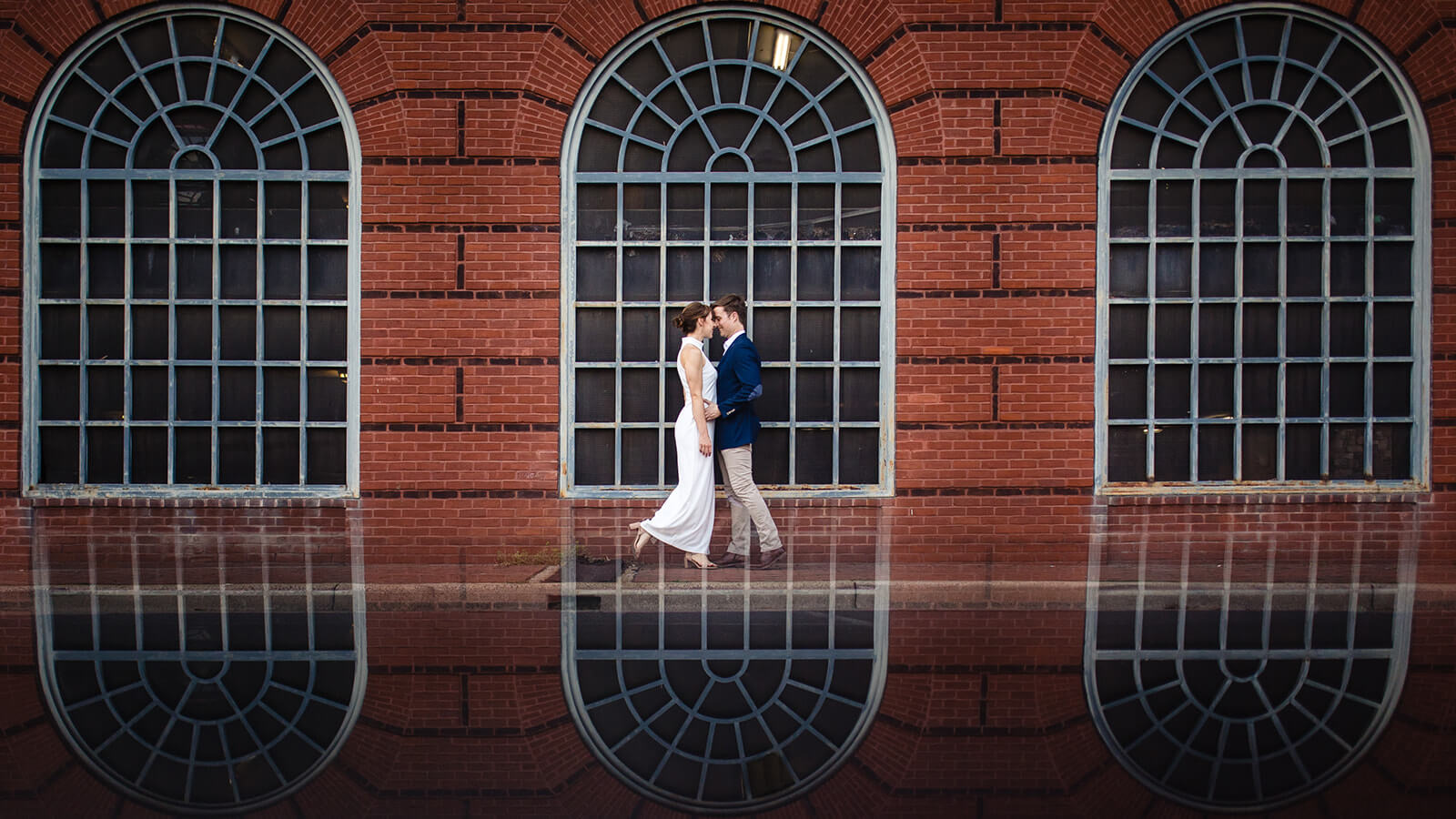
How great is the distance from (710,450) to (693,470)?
19 cm

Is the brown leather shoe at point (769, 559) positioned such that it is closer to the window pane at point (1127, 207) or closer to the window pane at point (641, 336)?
the window pane at point (641, 336)

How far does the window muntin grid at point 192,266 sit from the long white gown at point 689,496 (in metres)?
3.05

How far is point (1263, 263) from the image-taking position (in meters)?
9.58

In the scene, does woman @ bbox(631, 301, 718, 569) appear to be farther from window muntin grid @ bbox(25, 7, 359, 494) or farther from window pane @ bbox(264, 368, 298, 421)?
window pane @ bbox(264, 368, 298, 421)

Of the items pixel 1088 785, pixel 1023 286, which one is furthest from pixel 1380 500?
pixel 1088 785

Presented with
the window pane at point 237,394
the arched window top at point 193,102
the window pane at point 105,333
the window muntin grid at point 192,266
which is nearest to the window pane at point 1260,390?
the window muntin grid at point 192,266

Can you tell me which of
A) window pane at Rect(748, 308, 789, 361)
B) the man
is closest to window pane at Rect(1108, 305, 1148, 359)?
window pane at Rect(748, 308, 789, 361)

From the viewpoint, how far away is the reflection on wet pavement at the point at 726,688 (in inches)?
153

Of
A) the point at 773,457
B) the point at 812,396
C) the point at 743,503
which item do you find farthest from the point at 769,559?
the point at 812,396

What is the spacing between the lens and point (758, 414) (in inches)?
375

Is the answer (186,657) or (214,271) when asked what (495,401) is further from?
(186,657)

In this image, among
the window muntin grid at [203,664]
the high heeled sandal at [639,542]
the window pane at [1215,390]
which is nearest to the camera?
the window muntin grid at [203,664]

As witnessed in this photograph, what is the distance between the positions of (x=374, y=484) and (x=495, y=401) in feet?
3.96

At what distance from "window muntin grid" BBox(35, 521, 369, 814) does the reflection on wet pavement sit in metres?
0.02
